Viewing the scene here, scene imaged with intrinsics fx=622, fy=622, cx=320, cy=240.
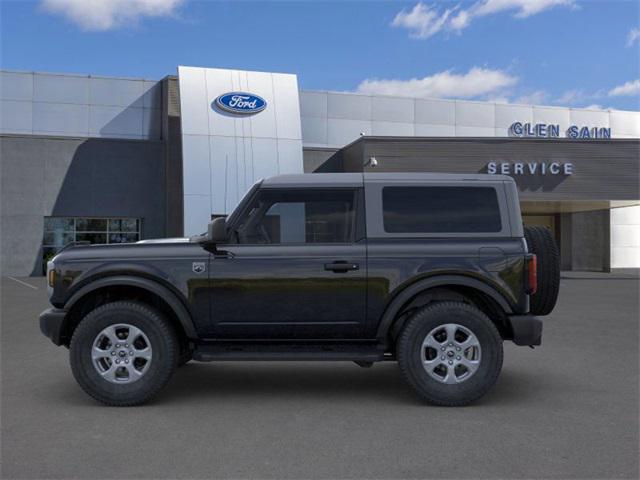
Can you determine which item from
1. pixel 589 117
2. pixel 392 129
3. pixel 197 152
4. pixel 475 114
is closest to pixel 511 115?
pixel 475 114

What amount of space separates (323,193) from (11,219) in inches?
1027

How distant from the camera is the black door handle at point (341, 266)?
5.47m

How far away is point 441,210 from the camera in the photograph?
18.7ft

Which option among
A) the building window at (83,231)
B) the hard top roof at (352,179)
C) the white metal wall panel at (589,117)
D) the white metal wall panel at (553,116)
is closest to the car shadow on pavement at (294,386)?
the hard top roof at (352,179)

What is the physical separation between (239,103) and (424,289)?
22698mm

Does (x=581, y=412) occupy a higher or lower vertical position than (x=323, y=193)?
lower

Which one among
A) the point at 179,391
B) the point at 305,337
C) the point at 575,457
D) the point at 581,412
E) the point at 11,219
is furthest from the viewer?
the point at 11,219

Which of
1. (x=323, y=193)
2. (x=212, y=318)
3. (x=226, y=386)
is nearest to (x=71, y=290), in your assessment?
(x=212, y=318)

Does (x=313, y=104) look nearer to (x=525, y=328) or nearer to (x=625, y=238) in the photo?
(x=625, y=238)

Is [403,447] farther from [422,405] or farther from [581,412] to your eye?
[581,412]

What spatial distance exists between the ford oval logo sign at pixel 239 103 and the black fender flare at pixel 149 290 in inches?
871

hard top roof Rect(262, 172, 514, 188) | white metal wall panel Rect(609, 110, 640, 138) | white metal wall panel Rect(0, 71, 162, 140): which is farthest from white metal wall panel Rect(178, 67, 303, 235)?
white metal wall panel Rect(609, 110, 640, 138)

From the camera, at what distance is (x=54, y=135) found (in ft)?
95.2

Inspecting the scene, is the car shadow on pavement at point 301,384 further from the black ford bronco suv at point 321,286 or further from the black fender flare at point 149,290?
the black fender flare at point 149,290
